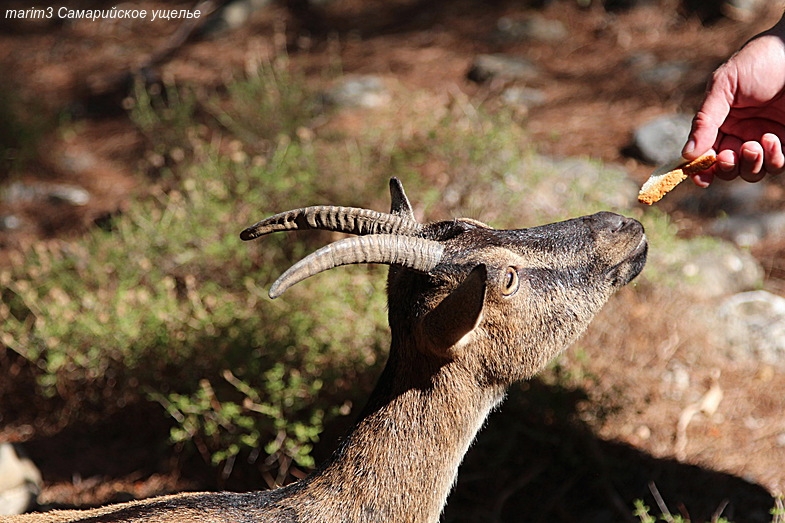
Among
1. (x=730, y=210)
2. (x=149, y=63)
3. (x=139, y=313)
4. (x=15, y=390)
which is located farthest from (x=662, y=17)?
(x=15, y=390)

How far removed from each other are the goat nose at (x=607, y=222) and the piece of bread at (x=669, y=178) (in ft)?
0.48

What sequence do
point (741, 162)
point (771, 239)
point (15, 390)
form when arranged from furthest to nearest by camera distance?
point (771, 239) → point (15, 390) → point (741, 162)

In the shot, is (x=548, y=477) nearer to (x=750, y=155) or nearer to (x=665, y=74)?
(x=750, y=155)

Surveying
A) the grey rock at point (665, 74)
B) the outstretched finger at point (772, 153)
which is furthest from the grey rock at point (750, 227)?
the outstretched finger at point (772, 153)

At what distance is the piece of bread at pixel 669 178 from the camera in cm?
381

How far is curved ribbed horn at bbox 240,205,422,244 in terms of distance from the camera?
339cm

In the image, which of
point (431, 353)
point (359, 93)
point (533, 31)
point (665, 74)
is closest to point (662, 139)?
point (665, 74)

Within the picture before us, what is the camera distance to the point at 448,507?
5039mm

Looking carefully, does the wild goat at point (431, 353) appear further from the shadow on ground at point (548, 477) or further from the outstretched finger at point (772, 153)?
the shadow on ground at point (548, 477)

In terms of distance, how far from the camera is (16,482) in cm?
532

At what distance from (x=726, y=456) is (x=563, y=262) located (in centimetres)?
242

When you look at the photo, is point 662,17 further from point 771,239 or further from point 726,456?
point 726,456

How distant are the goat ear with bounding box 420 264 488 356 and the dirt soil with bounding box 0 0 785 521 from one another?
1.99 m

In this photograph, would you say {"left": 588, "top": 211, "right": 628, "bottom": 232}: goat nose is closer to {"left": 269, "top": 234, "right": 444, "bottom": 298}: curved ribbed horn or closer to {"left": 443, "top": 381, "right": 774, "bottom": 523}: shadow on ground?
{"left": 269, "top": 234, "right": 444, "bottom": 298}: curved ribbed horn
